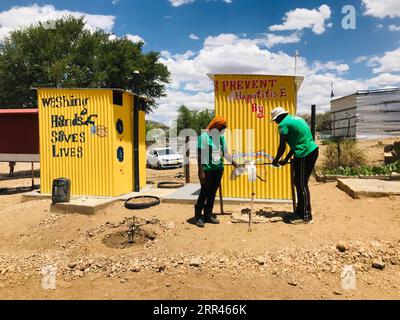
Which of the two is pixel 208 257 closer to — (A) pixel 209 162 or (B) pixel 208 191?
(B) pixel 208 191

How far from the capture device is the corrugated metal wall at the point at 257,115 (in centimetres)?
757

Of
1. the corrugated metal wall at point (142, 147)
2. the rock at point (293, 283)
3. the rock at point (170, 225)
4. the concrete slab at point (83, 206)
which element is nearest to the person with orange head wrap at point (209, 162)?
the rock at point (170, 225)

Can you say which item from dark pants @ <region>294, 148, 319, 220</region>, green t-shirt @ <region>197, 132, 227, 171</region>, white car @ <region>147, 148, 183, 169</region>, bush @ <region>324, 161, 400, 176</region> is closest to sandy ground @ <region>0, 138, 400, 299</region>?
dark pants @ <region>294, 148, 319, 220</region>

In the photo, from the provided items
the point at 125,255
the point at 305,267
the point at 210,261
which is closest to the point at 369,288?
the point at 305,267

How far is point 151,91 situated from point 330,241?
1238 inches

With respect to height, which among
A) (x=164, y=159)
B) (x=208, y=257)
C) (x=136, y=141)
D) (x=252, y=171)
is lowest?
(x=208, y=257)

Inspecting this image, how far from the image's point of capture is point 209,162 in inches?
246

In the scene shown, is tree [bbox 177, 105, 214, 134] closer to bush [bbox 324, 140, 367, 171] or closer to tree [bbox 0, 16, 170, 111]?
tree [bbox 0, 16, 170, 111]

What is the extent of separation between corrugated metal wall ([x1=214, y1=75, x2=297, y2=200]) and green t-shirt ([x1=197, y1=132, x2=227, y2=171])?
1.49 m

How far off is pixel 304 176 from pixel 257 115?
2163 millimetres

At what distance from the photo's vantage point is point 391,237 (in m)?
5.40

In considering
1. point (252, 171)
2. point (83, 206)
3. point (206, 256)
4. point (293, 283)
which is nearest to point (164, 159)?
point (83, 206)

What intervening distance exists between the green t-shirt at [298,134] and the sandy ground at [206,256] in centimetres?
130

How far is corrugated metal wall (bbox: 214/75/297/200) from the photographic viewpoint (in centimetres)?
757
